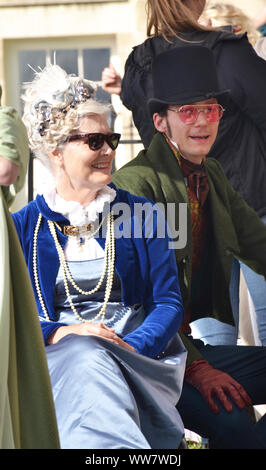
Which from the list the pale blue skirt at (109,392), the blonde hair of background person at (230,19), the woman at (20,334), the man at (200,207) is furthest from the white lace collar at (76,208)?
the blonde hair of background person at (230,19)

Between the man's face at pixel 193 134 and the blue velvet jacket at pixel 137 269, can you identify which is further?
the man's face at pixel 193 134

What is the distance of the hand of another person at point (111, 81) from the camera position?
8.87 feet

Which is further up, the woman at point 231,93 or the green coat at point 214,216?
the woman at point 231,93

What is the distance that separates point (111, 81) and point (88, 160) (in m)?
0.68

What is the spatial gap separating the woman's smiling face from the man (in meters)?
0.24

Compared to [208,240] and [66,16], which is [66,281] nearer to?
[208,240]

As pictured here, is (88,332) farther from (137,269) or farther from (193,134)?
(193,134)

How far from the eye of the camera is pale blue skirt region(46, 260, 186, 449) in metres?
1.72

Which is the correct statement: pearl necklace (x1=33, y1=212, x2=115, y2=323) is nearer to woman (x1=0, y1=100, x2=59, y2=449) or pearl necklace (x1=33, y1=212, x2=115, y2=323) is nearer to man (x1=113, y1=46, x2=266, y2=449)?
man (x1=113, y1=46, x2=266, y2=449)

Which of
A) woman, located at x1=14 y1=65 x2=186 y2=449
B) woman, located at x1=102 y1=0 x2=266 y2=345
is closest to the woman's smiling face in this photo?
woman, located at x1=14 y1=65 x2=186 y2=449

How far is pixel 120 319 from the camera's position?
2.10 m

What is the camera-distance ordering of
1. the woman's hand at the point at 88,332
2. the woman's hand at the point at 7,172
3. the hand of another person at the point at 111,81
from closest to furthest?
the woman's hand at the point at 7,172, the woman's hand at the point at 88,332, the hand of another person at the point at 111,81

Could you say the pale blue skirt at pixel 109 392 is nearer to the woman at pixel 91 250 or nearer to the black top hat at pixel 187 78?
the woman at pixel 91 250

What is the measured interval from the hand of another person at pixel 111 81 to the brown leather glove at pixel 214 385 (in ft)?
3.23
